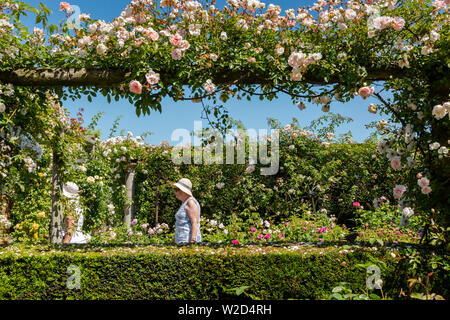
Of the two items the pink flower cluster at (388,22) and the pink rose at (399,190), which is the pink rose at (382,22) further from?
the pink rose at (399,190)

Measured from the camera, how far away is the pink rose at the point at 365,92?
338 cm

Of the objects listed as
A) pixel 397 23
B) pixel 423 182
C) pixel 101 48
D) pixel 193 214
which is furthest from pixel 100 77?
pixel 423 182

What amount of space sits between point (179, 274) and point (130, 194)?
4.27 meters

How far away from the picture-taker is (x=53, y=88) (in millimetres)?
4098

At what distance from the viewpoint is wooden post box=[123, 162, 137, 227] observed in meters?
7.00

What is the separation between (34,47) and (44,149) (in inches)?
67.3

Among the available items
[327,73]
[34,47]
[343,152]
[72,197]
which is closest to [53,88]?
[34,47]

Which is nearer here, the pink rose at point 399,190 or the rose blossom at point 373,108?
the pink rose at point 399,190

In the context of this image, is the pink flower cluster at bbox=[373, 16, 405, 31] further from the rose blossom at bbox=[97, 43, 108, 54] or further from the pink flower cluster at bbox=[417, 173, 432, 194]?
the rose blossom at bbox=[97, 43, 108, 54]

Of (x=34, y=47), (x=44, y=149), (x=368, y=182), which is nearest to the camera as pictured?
(x=34, y=47)

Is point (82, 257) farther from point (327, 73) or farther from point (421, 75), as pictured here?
point (421, 75)

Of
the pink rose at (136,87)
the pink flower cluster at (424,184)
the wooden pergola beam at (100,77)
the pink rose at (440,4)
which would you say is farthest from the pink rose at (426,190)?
the pink rose at (136,87)

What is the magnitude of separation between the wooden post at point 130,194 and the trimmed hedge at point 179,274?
3.75 meters
